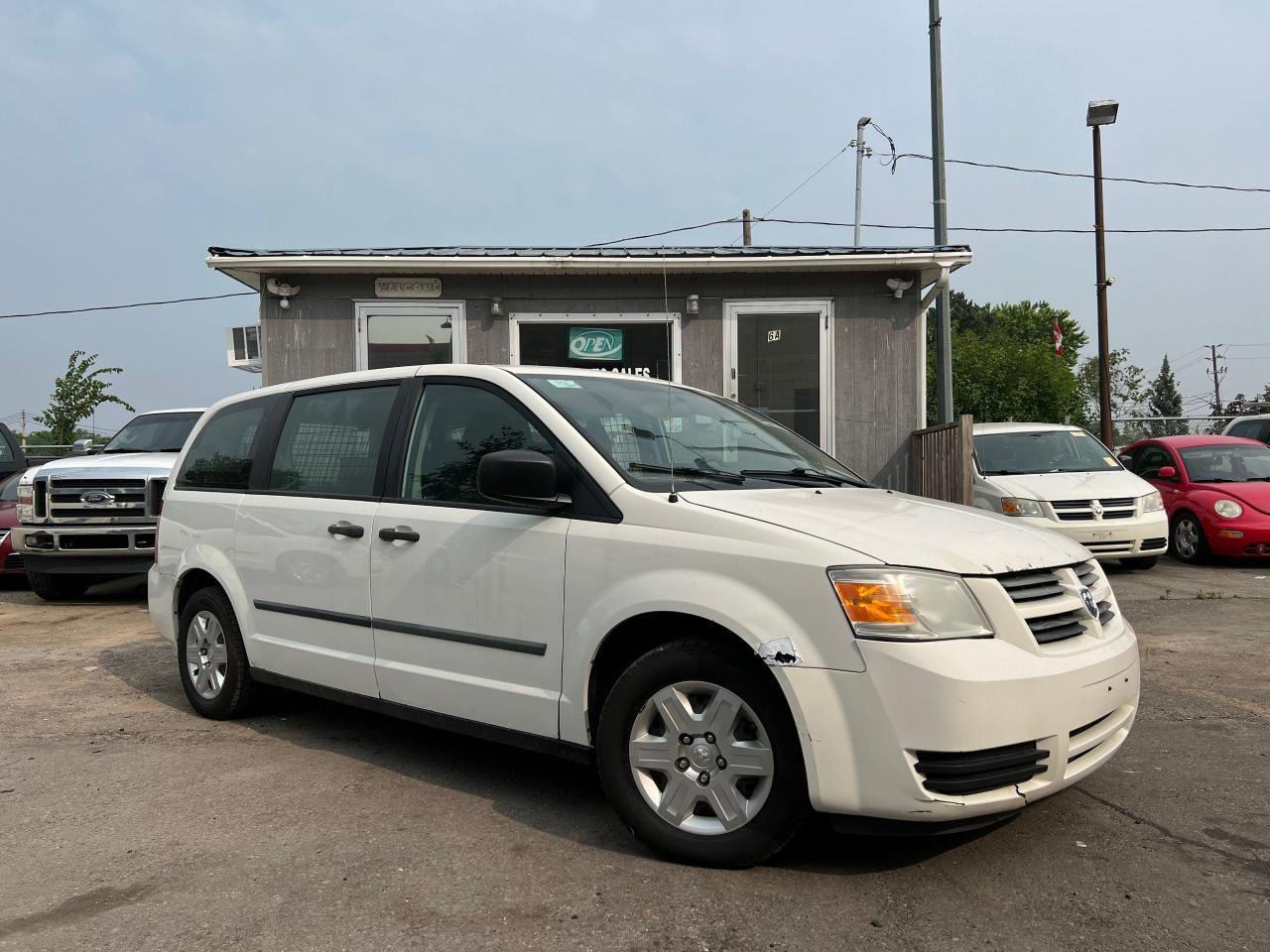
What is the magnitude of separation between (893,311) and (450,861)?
28.8 ft

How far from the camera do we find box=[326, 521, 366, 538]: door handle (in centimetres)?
430

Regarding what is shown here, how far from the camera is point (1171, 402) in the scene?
88250 millimetres

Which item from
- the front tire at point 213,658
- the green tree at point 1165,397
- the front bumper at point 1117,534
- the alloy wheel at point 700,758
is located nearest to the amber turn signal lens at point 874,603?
the alloy wheel at point 700,758

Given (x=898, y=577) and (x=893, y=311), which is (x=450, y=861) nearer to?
(x=898, y=577)

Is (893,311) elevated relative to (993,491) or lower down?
elevated

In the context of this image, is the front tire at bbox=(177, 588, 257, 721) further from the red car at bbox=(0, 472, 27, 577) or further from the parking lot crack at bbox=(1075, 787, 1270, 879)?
the red car at bbox=(0, 472, 27, 577)

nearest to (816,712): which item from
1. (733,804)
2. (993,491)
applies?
(733,804)

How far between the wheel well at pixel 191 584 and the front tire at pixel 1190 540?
10.4 metres

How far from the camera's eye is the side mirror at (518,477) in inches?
139

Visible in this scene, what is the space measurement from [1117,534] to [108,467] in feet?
32.1

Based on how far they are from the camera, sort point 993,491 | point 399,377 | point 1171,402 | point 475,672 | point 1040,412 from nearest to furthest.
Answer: point 475,672 < point 399,377 < point 993,491 < point 1040,412 < point 1171,402

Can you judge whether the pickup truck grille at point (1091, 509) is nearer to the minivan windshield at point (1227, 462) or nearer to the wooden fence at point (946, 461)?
the wooden fence at point (946, 461)

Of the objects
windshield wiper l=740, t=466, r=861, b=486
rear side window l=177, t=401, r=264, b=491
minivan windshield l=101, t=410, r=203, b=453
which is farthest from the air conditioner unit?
windshield wiper l=740, t=466, r=861, b=486

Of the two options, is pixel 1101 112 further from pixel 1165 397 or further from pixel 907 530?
pixel 1165 397
